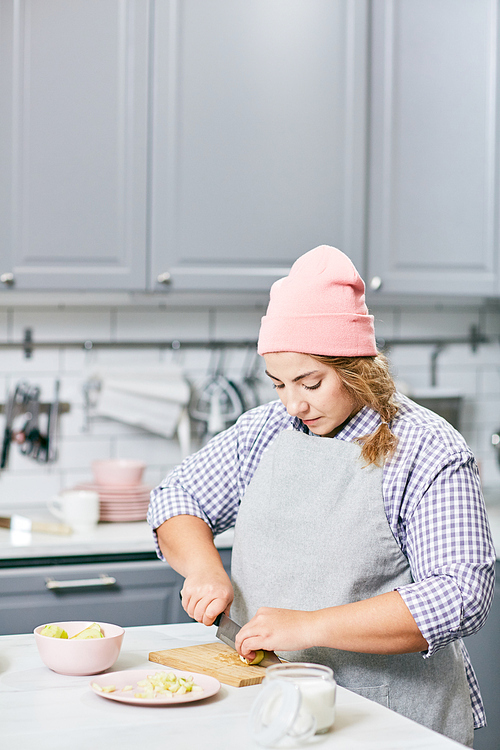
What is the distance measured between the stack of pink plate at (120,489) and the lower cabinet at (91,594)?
26 centimetres

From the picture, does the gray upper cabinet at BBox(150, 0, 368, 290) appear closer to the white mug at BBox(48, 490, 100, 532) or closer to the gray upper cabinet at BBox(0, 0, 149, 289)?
the gray upper cabinet at BBox(0, 0, 149, 289)

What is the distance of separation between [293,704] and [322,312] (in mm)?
678

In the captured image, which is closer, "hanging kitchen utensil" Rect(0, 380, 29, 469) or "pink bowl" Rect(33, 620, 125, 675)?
"pink bowl" Rect(33, 620, 125, 675)

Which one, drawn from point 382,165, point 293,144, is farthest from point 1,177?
point 382,165

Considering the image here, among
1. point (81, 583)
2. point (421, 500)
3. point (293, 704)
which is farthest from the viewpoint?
point (81, 583)

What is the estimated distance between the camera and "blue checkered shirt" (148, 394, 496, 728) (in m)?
1.23

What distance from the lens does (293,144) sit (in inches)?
103

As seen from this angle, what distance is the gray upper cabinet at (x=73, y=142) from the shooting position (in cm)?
243

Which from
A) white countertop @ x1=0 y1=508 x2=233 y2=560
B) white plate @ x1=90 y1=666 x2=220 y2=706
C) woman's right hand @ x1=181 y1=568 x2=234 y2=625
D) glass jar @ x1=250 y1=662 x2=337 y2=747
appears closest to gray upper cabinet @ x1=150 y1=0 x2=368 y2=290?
white countertop @ x1=0 y1=508 x2=233 y2=560

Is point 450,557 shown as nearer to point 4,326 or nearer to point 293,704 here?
point 293,704

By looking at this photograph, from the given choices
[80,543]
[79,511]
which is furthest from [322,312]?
[79,511]

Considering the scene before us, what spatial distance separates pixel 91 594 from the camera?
229cm

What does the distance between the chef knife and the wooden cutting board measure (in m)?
1.12

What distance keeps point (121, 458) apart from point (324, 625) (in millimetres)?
1756
